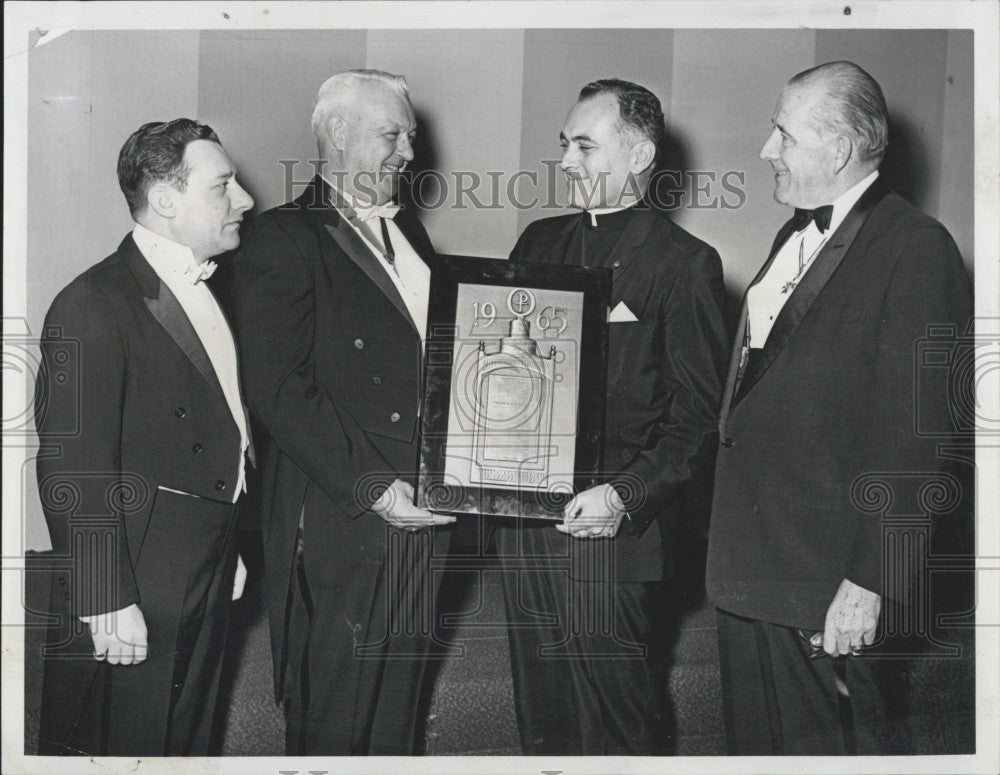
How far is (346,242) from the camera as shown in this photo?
257 centimetres

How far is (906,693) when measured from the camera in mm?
2650

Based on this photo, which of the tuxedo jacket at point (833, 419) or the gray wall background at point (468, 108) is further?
the gray wall background at point (468, 108)

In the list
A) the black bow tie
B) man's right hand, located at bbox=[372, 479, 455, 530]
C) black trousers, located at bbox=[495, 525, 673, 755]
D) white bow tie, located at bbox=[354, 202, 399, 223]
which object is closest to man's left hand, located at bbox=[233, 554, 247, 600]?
man's right hand, located at bbox=[372, 479, 455, 530]

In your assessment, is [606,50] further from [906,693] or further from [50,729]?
[50,729]

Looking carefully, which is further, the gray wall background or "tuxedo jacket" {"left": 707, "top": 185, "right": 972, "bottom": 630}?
the gray wall background

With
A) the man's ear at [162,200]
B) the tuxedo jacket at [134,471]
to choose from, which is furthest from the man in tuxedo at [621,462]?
the man's ear at [162,200]

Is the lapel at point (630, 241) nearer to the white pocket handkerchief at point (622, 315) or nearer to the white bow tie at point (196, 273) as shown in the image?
the white pocket handkerchief at point (622, 315)

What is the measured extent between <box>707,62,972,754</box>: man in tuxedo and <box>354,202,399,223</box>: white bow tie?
915 millimetres

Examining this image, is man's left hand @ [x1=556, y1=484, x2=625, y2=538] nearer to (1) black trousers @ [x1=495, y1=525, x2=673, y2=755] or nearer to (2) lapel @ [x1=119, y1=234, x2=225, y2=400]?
(1) black trousers @ [x1=495, y1=525, x2=673, y2=755]

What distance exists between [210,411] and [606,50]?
135cm

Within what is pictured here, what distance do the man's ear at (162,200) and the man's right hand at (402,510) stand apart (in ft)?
2.86

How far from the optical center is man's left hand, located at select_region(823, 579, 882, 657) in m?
2.56

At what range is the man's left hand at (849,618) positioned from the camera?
2557 mm

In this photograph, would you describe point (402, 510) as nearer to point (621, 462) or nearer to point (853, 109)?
point (621, 462)
